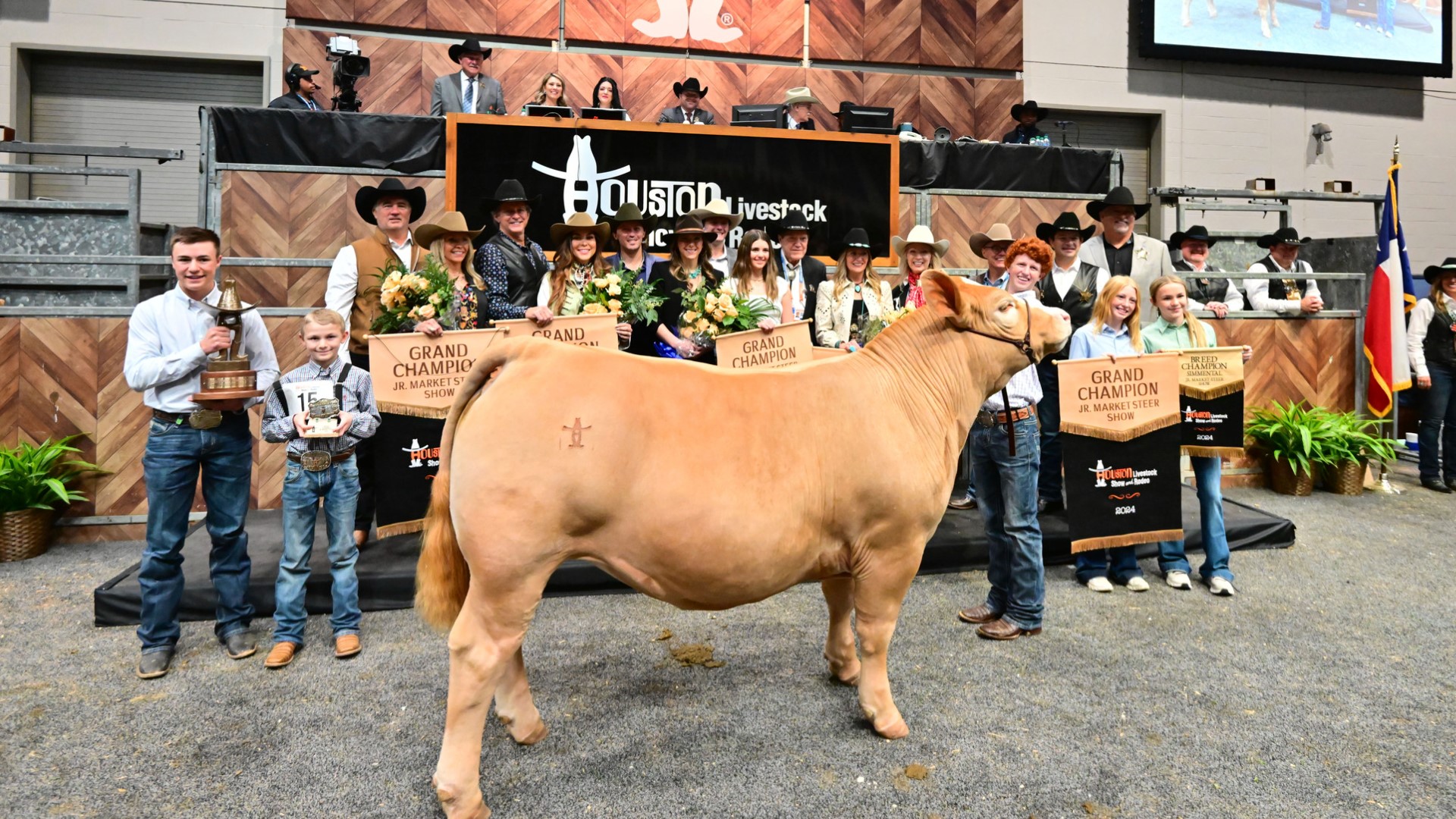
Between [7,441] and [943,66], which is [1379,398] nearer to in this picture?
[943,66]

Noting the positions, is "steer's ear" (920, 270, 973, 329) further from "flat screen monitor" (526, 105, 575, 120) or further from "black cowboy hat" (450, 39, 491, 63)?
"black cowboy hat" (450, 39, 491, 63)

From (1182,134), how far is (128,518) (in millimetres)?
15258

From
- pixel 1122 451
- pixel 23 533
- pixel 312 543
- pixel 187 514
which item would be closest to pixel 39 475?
pixel 23 533

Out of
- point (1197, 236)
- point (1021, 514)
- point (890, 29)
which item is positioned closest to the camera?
point (1021, 514)

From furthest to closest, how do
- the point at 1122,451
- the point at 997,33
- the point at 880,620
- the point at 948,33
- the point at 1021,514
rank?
the point at 997,33 < the point at 948,33 < the point at 1122,451 < the point at 1021,514 < the point at 880,620

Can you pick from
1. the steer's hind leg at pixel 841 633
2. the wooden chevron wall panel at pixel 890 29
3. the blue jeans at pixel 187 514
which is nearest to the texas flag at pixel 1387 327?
the wooden chevron wall panel at pixel 890 29

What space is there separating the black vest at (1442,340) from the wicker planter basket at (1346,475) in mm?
1457

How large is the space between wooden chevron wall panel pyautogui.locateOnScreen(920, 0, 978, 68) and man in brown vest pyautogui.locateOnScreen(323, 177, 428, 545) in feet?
31.8

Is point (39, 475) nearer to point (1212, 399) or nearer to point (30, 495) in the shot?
point (30, 495)

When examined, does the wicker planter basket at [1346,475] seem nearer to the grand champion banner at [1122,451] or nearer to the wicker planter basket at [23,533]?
the grand champion banner at [1122,451]

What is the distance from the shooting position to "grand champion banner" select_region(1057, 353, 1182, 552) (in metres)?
4.75

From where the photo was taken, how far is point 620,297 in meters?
4.98

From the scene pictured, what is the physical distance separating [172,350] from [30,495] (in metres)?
2.79

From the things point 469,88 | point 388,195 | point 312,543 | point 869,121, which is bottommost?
point 312,543
